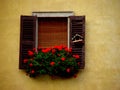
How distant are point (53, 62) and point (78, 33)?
0.87 meters

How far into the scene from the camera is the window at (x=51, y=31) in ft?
32.0

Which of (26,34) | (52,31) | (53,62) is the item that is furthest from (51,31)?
(53,62)

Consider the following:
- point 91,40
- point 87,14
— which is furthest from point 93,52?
point 87,14

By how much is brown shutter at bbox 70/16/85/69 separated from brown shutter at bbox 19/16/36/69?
0.86m

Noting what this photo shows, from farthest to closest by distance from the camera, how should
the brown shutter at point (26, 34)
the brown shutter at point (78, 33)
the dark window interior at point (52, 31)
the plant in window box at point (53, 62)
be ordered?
the dark window interior at point (52, 31), the brown shutter at point (26, 34), the brown shutter at point (78, 33), the plant in window box at point (53, 62)

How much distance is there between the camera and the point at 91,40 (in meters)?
9.85

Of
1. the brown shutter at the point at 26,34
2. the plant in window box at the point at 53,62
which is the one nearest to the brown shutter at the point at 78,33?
the plant in window box at the point at 53,62

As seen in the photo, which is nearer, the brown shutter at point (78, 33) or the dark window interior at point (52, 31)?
the brown shutter at point (78, 33)

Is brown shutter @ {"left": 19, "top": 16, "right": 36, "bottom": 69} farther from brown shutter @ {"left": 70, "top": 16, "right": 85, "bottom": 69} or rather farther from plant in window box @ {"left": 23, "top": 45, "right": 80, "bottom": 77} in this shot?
brown shutter @ {"left": 70, "top": 16, "right": 85, "bottom": 69}

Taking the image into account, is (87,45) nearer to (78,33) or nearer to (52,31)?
(78,33)

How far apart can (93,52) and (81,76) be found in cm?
60

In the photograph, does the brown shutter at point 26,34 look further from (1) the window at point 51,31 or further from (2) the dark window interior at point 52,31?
(2) the dark window interior at point 52,31

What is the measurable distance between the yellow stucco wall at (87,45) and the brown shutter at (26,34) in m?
0.17

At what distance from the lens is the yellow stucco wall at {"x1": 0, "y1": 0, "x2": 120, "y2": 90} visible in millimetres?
9719
